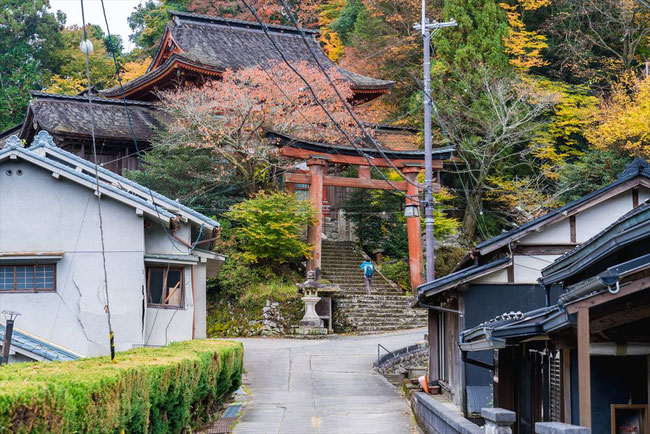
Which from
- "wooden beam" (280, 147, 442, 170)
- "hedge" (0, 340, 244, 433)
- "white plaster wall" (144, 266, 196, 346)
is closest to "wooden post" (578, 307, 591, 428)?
"hedge" (0, 340, 244, 433)

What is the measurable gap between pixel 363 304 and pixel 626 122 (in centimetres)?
1267

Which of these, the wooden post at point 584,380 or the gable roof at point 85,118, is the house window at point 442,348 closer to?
the wooden post at point 584,380

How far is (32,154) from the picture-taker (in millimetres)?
19719

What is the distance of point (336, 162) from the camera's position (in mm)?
35344

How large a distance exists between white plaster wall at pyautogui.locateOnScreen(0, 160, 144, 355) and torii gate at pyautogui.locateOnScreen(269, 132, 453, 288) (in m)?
A: 13.4

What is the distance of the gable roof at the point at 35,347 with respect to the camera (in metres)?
17.2

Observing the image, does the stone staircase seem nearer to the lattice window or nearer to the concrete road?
the concrete road

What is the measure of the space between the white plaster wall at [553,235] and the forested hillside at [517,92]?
1609cm

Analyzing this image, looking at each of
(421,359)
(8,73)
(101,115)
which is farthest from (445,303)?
(8,73)

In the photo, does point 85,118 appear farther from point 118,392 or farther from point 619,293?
point 619,293

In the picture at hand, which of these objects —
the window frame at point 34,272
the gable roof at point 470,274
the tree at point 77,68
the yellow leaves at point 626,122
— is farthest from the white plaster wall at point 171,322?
the tree at point 77,68

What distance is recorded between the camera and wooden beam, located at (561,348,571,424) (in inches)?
376

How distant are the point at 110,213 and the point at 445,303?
27.1 feet

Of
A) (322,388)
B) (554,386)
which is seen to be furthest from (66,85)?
(554,386)
